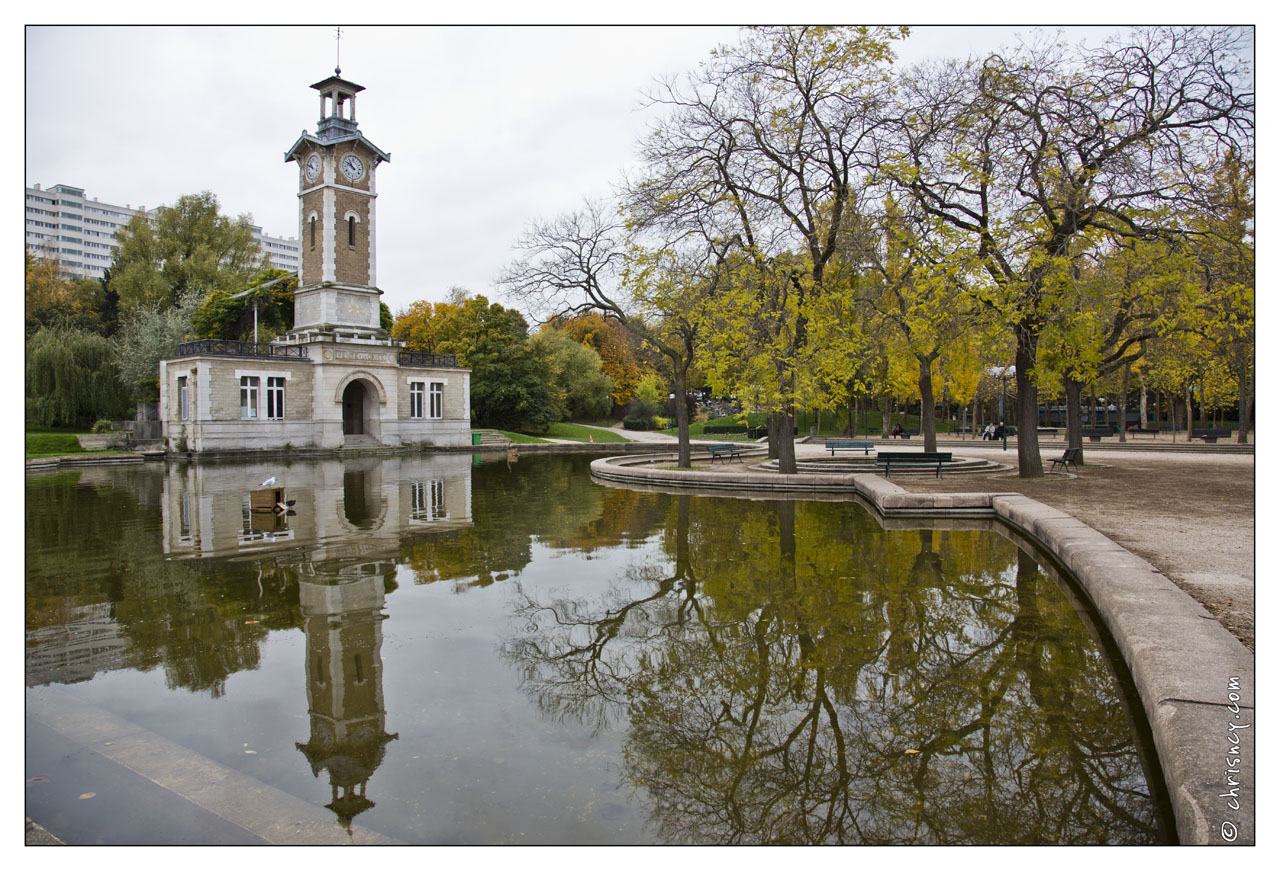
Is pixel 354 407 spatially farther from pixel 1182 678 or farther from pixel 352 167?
pixel 1182 678

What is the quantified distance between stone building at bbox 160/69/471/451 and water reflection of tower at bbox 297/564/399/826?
30.7 metres

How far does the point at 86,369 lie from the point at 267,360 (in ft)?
31.0

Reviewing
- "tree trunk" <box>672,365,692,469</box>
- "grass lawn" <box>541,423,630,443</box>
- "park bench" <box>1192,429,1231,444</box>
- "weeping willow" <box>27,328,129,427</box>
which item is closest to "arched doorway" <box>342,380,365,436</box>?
"weeping willow" <box>27,328,129,427</box>

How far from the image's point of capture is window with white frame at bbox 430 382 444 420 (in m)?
44.3

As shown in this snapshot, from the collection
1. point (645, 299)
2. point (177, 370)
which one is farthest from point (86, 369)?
point (645, 299)

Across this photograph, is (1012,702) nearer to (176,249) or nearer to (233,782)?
(233,782)

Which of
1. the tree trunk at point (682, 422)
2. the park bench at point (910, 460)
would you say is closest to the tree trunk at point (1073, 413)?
the park bench at point (910, 460)

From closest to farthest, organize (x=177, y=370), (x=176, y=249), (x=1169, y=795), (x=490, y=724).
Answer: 1. (x=1169, y=795)
2. (x=490, y=724)
3. (x=177, y=370)
4. (x=176, y=249)

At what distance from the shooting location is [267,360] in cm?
3734

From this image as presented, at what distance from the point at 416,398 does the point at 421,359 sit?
2209 millimetres

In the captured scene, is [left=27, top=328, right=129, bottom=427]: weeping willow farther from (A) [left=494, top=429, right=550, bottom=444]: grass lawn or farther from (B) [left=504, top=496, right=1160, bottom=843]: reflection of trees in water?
(B) [left=504, top=496, right=1160, bottom=843]: reflection of trees in water

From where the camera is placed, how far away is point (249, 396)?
36625 millimetres

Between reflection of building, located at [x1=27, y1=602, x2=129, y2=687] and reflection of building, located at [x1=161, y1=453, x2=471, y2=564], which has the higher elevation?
reflection of building, located at [x1=161, y1=453, x2=471, y2=564]

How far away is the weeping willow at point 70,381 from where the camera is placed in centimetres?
3684
